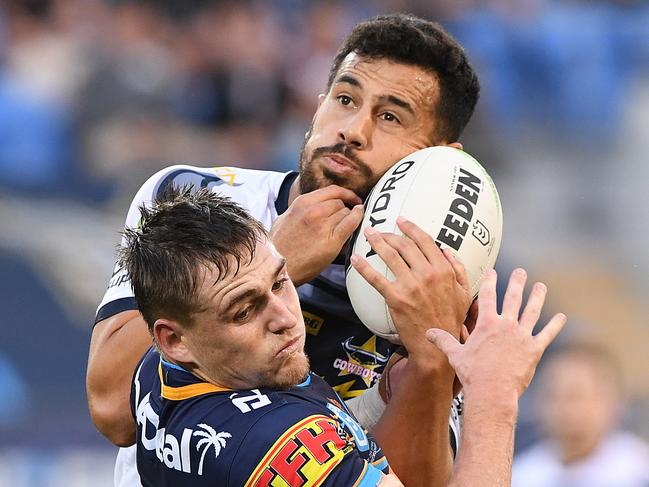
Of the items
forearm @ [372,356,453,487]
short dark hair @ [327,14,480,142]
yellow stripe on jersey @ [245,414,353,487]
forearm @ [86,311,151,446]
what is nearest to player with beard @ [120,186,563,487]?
yellow stripe on jersey @ [245,414,353,487]

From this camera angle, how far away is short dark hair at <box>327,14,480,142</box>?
123 inches

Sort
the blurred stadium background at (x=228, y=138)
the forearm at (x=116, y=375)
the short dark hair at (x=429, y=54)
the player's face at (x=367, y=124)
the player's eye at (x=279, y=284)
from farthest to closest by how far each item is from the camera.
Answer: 1. the blurred stadium background at (x=228, y=138)
2. the short dark hair at (x=429, y=54)
3. the player's face at (x=367, y=124)
4. the forearm at (x=116, y=375)
5. the player's eye at (x=279, y=284)

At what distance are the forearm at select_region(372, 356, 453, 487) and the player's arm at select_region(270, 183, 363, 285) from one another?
1.18 feet

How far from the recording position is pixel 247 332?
245 centimetres

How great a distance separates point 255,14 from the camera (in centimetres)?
775

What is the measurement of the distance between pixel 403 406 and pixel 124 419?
0.78 metres

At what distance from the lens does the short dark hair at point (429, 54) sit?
10.2ft

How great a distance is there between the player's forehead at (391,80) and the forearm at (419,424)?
2.68 ft

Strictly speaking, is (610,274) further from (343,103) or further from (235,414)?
(235,414)

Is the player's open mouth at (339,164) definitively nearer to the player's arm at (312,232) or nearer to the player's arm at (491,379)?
the player's arm at (312,232)

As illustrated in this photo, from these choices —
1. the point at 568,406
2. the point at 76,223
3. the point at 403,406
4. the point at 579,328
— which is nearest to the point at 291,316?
the point at 403,406

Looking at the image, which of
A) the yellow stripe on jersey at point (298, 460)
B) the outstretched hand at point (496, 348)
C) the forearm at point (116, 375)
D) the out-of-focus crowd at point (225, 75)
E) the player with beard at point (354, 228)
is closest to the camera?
the yellow stripe on jersey at point (298, 460)

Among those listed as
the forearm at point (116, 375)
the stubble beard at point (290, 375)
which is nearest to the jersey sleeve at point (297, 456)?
the stubble beard at point (290, 375)

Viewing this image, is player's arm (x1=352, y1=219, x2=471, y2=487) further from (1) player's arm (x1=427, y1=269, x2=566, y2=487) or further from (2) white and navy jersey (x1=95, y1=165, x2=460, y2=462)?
(2) white and navy jersey (x1=95, y1=165, x2=460, y2=462)
